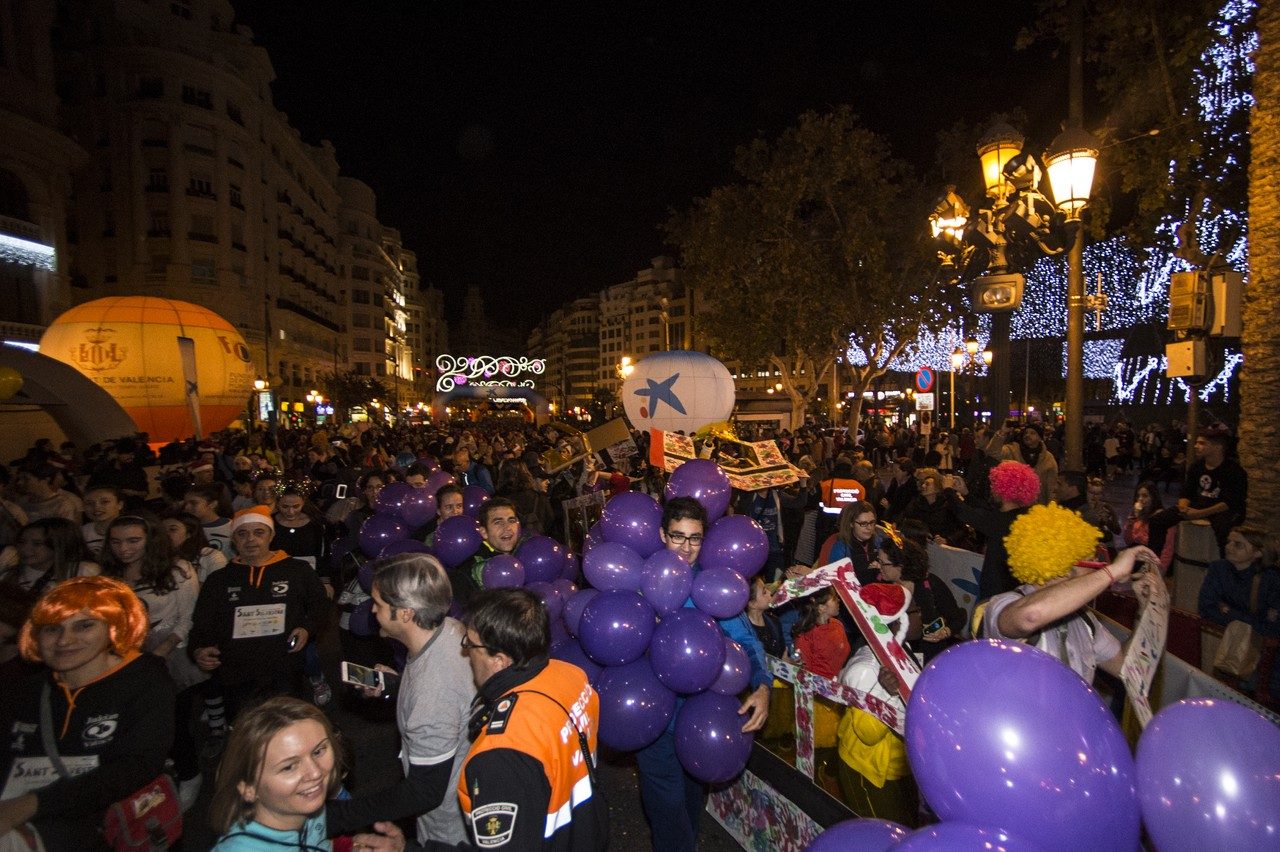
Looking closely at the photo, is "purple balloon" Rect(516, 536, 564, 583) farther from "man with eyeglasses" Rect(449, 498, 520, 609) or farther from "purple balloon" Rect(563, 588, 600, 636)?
→ "purple balloon" Rect(563, 588, 600, 636)

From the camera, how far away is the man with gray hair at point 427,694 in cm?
230

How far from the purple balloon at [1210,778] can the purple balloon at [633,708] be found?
185 centimetres

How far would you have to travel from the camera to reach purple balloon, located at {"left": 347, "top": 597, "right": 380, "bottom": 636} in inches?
179

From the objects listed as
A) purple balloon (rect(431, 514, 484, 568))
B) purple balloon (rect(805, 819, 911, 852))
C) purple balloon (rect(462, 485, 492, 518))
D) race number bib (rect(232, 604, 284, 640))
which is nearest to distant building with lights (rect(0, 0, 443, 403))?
purple balloon (rect(462, 485, 492, 518))

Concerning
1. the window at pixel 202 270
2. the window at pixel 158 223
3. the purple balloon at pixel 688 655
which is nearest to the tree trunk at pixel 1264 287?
the purple balloon at pixel 688 655

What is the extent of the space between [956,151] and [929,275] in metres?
3.74

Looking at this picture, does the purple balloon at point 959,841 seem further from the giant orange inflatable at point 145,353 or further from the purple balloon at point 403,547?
the giant orange inflatable at point 145,353

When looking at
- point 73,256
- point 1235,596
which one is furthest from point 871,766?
point 73,256

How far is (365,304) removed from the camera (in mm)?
67375

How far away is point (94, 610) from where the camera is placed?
8.09 ft

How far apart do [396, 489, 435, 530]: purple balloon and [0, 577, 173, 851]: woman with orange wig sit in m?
3.27

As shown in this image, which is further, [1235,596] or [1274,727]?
[1235,596]

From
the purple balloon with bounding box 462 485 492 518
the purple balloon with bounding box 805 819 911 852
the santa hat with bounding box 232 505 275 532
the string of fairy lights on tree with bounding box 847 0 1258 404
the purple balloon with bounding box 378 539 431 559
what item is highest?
the string of fairy lights on tree with bounding box 847 0 1258 404

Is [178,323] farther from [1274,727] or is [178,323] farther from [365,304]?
[365,304]
